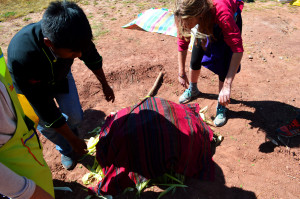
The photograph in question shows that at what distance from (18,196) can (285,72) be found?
4.21 meters

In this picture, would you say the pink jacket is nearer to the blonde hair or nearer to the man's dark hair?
the blonde hair

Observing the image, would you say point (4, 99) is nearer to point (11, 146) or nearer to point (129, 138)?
point (11, 146)

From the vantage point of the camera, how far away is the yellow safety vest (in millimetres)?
1409

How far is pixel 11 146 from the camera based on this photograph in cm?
142

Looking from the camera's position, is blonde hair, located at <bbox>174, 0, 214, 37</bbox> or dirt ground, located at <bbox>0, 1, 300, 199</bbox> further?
dirt ground, located at <bbox>0, 1, 300, 199</bbox>

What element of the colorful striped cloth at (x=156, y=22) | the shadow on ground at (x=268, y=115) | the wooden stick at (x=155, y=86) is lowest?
the shadow on ground at (x=268, y=115)

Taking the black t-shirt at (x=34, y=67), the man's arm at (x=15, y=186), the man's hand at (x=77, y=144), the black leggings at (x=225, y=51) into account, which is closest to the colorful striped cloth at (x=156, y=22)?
the black leggings at (x=225, y=51)

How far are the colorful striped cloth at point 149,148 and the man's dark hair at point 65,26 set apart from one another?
1074 millimetres

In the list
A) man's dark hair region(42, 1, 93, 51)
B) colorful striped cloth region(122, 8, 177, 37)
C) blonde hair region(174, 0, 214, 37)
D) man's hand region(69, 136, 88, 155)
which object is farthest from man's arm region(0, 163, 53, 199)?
colorful striped cloth region(122, 8, 177, 37)

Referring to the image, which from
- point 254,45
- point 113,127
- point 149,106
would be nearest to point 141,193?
point 113,127

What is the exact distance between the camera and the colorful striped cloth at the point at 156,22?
533 centimetres

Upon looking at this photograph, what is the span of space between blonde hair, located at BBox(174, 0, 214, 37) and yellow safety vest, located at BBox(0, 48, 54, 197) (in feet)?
Answer: 4.98

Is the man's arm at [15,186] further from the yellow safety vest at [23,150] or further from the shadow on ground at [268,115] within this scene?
the shadow on ground at [268,115]

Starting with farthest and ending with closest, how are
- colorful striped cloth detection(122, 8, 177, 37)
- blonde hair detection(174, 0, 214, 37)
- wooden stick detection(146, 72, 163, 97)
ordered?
1. colorful striped cloth detection(122, 8, 177, 37)
2. wooden stick detection(146, 72, 163, 97)
3. blonde hair detection(174, 0, 214, 37)
